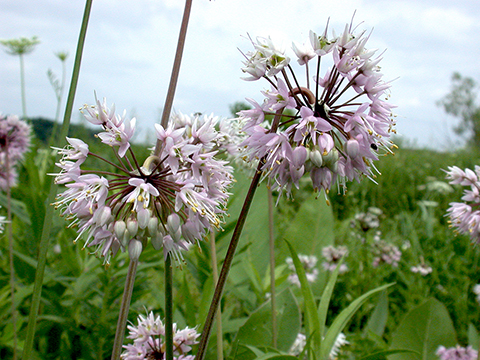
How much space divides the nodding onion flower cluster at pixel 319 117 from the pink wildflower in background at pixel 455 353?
2.15m

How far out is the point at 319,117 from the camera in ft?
4.75

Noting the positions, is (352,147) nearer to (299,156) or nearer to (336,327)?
(299,156)

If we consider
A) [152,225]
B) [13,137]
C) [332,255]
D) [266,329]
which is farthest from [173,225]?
[332,255]

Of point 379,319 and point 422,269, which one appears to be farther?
point 422,269

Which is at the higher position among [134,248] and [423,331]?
[134,248]

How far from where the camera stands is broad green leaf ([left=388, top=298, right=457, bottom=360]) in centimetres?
292

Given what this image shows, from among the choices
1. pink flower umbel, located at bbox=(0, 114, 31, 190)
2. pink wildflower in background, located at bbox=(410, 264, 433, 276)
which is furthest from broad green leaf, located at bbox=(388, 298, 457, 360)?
pink flower umbel, located at bbox=(0, 114, 31, 190)

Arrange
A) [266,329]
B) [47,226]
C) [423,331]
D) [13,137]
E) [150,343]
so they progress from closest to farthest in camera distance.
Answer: [47,226] < [150,343] < [266,329] < [423,331] < [13,137]

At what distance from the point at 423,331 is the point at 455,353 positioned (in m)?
0.36

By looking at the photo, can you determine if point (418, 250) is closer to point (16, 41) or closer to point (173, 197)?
point (173, 197)

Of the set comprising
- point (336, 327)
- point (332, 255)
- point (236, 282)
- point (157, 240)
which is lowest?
point (236, 282)

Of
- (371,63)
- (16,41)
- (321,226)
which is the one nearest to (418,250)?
(321,226)

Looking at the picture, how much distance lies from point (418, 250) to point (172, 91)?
438 cm

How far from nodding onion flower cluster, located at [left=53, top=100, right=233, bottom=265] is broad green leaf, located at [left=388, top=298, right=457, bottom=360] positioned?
2039 millimetres
